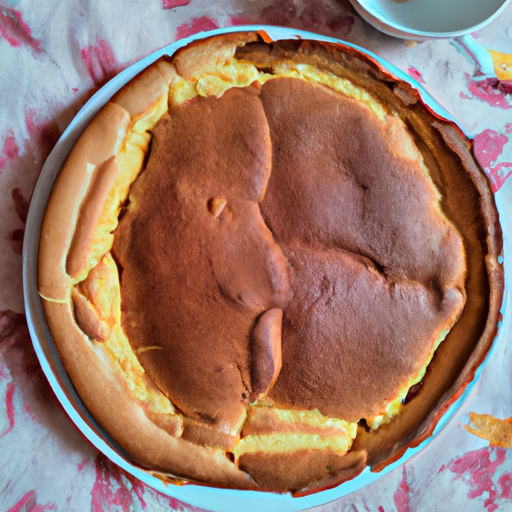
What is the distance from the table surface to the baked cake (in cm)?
37

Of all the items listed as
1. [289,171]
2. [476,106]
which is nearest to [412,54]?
[476,106]

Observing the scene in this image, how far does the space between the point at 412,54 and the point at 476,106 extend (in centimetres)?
30

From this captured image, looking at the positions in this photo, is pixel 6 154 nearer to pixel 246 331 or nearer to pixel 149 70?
pixel 149 70

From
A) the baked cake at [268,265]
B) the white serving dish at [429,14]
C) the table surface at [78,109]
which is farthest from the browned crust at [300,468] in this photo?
the white serving dish at [429,14]

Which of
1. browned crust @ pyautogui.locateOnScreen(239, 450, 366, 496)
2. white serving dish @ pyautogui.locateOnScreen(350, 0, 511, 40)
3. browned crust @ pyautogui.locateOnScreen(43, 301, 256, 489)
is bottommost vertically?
browned crust @ pyautogui.locateOnScreen(239, 450, 366, 496)

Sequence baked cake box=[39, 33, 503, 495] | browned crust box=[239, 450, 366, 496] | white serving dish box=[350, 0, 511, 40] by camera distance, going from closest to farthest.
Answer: baked cake box=[39, 33, 503, 495] < browned crust box=[239, 450, 366, 496] < white serving dish box=[350, 0, 511, 40]

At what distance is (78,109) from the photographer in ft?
4.35

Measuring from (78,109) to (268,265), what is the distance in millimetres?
855

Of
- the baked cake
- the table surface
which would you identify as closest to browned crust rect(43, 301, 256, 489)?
the baked cake

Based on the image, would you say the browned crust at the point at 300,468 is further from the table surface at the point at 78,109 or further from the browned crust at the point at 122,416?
the table surface at the point at 78,109

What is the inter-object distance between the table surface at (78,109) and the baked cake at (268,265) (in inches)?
14.7

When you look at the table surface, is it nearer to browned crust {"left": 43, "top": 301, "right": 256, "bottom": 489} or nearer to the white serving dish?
the white serving dish

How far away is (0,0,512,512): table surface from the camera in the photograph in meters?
1.33

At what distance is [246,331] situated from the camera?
39.4 inches
